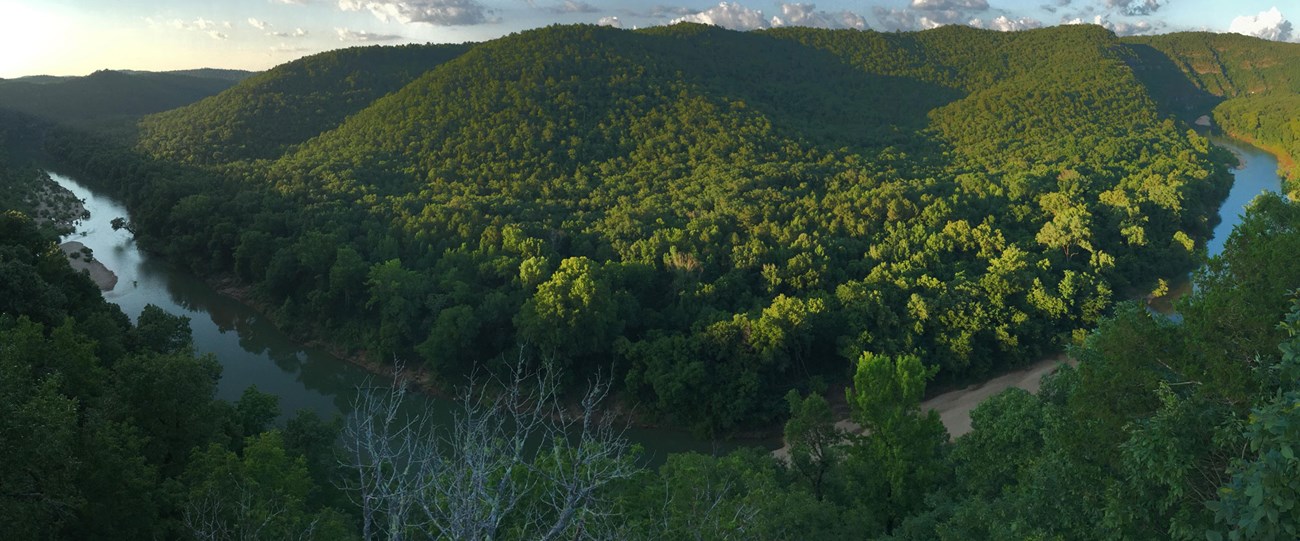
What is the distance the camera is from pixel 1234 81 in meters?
132

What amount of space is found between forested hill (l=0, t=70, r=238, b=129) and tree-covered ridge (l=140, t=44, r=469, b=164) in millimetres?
25052

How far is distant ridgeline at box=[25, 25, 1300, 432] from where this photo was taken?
3122 cm

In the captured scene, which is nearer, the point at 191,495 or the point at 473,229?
the point at 191,495

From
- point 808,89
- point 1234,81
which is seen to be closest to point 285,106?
point 808,89

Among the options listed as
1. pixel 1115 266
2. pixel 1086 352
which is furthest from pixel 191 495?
pixel 1115 266

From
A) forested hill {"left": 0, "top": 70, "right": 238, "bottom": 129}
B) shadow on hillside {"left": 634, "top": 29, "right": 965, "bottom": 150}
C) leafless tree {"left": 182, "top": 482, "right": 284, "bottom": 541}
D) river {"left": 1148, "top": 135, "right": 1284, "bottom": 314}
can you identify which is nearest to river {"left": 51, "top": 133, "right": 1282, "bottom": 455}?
river {"left": 1148, "top": 135, "right": 1284, "bottom": 314}

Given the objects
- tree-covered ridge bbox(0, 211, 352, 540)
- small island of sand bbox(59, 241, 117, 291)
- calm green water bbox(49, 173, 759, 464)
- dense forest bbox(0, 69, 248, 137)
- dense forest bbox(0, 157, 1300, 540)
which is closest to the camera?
dense forest bbox(0, 157, 1300, 540)

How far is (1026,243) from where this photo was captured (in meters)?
41.1

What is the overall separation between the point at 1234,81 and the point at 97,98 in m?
191

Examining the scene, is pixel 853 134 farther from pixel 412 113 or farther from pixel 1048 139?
pixel 412 113

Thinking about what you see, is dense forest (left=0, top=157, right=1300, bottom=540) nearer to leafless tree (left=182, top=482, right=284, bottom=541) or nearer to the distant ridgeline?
leafless tree (left=182, top=482, right=284, bottom=541)

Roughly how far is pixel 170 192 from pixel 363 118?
59.1 ft

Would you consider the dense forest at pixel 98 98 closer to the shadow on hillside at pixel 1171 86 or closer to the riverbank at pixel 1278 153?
the riverbank at pixel 1278 153

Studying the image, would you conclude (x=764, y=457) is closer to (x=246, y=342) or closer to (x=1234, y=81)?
(x=246, y=342)
